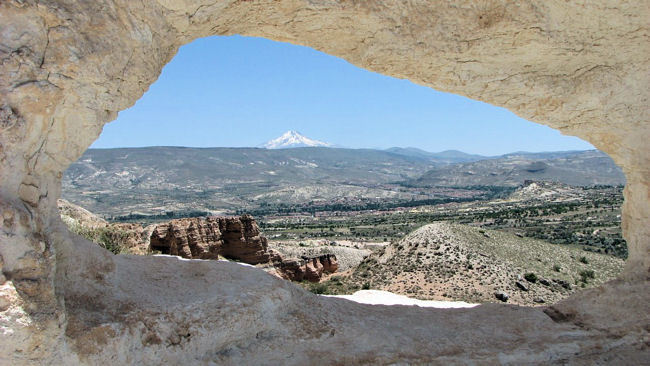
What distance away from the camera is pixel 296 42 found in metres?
8.94

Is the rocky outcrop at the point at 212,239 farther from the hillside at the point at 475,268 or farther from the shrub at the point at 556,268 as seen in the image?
the shrub at the point at 556,268

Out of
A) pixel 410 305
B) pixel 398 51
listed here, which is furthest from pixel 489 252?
pixel 398 51

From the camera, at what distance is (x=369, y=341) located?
23.0 ft

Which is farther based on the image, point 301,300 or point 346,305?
point 346,305

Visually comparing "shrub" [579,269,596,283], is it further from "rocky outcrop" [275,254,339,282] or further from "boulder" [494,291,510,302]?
"rocky outcrop" [275,254,339,282]

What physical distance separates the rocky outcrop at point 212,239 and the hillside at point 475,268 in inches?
233

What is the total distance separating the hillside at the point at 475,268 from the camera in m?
24.4

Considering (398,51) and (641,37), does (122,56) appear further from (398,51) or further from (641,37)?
(641,37)

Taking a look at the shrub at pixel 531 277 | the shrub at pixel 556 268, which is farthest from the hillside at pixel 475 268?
the shrub at pixel 531 277

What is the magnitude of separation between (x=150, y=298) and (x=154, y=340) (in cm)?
92

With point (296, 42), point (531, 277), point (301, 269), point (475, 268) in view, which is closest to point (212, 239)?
point (301, 269)

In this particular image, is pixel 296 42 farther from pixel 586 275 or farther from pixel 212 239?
pixel 586 275

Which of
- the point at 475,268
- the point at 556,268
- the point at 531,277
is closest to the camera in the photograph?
the point at 531,277

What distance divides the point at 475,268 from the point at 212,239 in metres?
16.3
